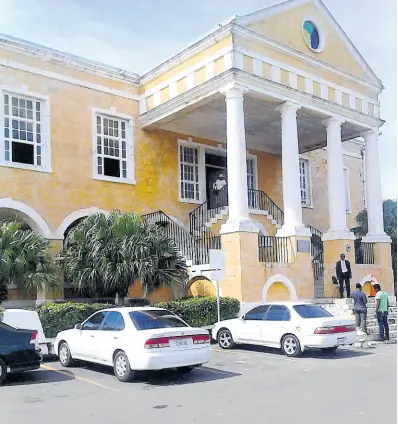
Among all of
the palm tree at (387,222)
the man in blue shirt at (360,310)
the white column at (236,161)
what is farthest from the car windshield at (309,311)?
the palm tree at (387,222)

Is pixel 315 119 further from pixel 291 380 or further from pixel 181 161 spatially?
pixel 291 380

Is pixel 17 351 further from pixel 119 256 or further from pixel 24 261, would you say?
pixel 119 256

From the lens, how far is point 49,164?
20.0 metres

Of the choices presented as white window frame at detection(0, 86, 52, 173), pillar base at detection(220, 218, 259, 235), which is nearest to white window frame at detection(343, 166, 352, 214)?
pillar base at detection(220, 218, 259, 235)

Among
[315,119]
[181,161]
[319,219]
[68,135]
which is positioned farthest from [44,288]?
[319,219]

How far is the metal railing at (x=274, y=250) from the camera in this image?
778 inches

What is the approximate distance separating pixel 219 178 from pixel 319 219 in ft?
25.1

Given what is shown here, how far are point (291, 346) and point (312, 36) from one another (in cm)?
1329

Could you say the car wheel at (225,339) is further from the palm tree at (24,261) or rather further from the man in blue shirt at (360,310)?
the palm tree at (24,261)

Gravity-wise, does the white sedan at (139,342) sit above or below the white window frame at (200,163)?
below

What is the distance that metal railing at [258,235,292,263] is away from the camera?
64.8 ft

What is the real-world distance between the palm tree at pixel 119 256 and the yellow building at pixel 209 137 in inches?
69.9

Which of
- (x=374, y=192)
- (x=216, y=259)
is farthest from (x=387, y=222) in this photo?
(x=216, y=259)

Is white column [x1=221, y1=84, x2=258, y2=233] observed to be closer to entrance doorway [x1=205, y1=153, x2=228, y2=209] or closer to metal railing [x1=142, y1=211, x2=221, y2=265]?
metal railing [x1=142, y1=211, x2=221, y2=265]
